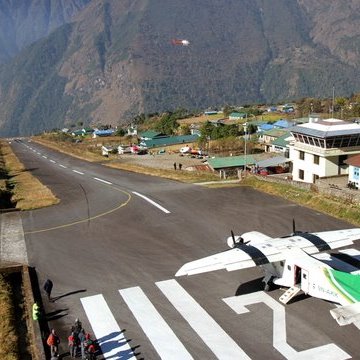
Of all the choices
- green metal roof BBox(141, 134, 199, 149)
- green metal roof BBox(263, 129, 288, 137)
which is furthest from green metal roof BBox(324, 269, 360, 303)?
green metal roof BBox(141, 134, 199, 149)

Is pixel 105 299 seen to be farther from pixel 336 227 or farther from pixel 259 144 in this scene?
pixel 259 144

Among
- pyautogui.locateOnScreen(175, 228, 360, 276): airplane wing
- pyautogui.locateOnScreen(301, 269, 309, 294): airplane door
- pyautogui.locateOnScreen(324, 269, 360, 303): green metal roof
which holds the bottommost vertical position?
pyautogui.locateOnScreen(301, 269, 309, 294): airplane door

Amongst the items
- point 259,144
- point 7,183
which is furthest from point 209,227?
point 259,144

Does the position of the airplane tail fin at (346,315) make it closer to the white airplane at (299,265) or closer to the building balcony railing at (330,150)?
the white airplane at (299,265)

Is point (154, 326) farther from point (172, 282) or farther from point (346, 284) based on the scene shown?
point (346, 284)

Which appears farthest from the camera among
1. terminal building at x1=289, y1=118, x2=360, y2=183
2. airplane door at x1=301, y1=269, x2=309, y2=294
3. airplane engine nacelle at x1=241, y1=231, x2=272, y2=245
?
terminal building at x1=289, y1=118, x2=360, y2=183

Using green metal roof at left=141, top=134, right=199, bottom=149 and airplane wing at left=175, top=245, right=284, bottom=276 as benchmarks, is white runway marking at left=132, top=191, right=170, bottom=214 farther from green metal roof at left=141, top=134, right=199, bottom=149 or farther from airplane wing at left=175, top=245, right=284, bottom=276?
green metal roof at left=141, top=134, right=199, bottom=149
